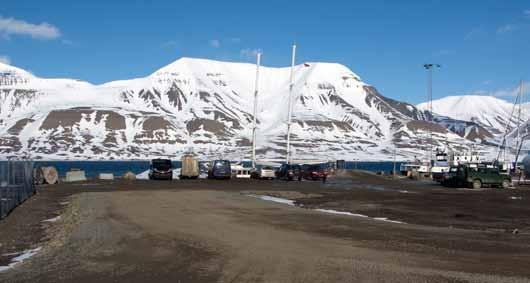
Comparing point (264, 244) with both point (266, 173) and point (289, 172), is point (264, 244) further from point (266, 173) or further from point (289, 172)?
point (266, 173)

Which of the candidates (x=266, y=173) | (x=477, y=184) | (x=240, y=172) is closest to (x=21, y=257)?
(x=477, y=184)

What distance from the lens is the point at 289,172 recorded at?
73562mm

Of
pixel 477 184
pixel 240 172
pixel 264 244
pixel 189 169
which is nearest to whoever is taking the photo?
pixel 264 244

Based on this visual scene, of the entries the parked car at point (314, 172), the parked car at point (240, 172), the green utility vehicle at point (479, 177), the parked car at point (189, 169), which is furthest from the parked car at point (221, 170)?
the green utility vehicle at point (479, 177)

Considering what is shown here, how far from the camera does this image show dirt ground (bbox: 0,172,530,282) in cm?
1313

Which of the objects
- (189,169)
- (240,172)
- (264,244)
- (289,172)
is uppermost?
(289,172)

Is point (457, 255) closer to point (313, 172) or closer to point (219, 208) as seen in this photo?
point (219, 208)

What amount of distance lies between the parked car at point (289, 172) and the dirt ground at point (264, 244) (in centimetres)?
4187

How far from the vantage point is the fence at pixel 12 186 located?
85.8ft

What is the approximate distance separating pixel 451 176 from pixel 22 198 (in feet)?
129

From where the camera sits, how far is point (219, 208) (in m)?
30.3

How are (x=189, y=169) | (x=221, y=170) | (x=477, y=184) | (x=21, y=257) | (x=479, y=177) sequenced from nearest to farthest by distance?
1. (x=21, y=257)
2. (x=477, y=184)
3. (x=479, y=177)
4. (x=221, y=170)
5. (x=189, y=169)

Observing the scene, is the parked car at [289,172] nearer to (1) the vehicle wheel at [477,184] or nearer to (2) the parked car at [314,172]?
(2) the parked car at [314,172]

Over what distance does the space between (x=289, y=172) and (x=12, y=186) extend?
46.1 m
